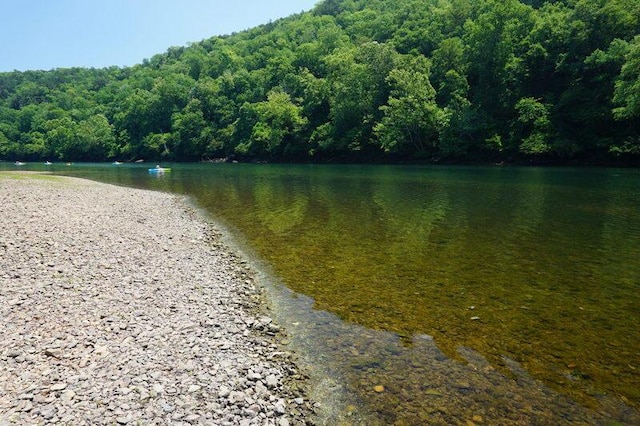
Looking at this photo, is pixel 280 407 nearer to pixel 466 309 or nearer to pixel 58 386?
pixel 58 386

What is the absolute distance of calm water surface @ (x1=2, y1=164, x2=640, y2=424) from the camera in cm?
687

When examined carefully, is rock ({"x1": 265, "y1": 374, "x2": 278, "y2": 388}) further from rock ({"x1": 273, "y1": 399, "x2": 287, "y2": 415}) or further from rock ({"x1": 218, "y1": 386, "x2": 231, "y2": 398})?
rock ({"x1": 218, "y1": 386, "x2": 231, "y2": 398})

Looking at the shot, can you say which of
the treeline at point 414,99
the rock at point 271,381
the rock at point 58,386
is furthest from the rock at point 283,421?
the treeline at point 414,99

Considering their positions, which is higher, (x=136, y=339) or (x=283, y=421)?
(x=136, y=339)

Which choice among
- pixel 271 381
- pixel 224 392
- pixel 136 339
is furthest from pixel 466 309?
pixel 136 339

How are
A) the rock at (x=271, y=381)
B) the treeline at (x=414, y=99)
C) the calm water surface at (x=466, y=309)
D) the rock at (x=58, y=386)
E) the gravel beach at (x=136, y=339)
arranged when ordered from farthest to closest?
the treeline at (x=414, y=99) → the rock at (x=271, y=381) → the calm water surface at (x=466, y=309) → the rock at (x=58, y=386) → the gravel beach at (x=136, y=339)

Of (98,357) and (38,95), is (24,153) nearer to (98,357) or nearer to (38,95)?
(38,95)

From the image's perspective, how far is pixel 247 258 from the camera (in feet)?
52.7

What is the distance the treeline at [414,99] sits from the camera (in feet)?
206

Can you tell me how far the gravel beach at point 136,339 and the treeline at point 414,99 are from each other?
61.6m

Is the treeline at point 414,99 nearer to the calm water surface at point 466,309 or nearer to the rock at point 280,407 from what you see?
the calm water surface at point 466,309

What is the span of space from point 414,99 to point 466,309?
7104 centimetres

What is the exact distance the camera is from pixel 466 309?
10.5 meters

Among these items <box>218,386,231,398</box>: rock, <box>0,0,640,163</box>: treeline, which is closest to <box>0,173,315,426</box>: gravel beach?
<box>218,386,231,398</box>: rock
